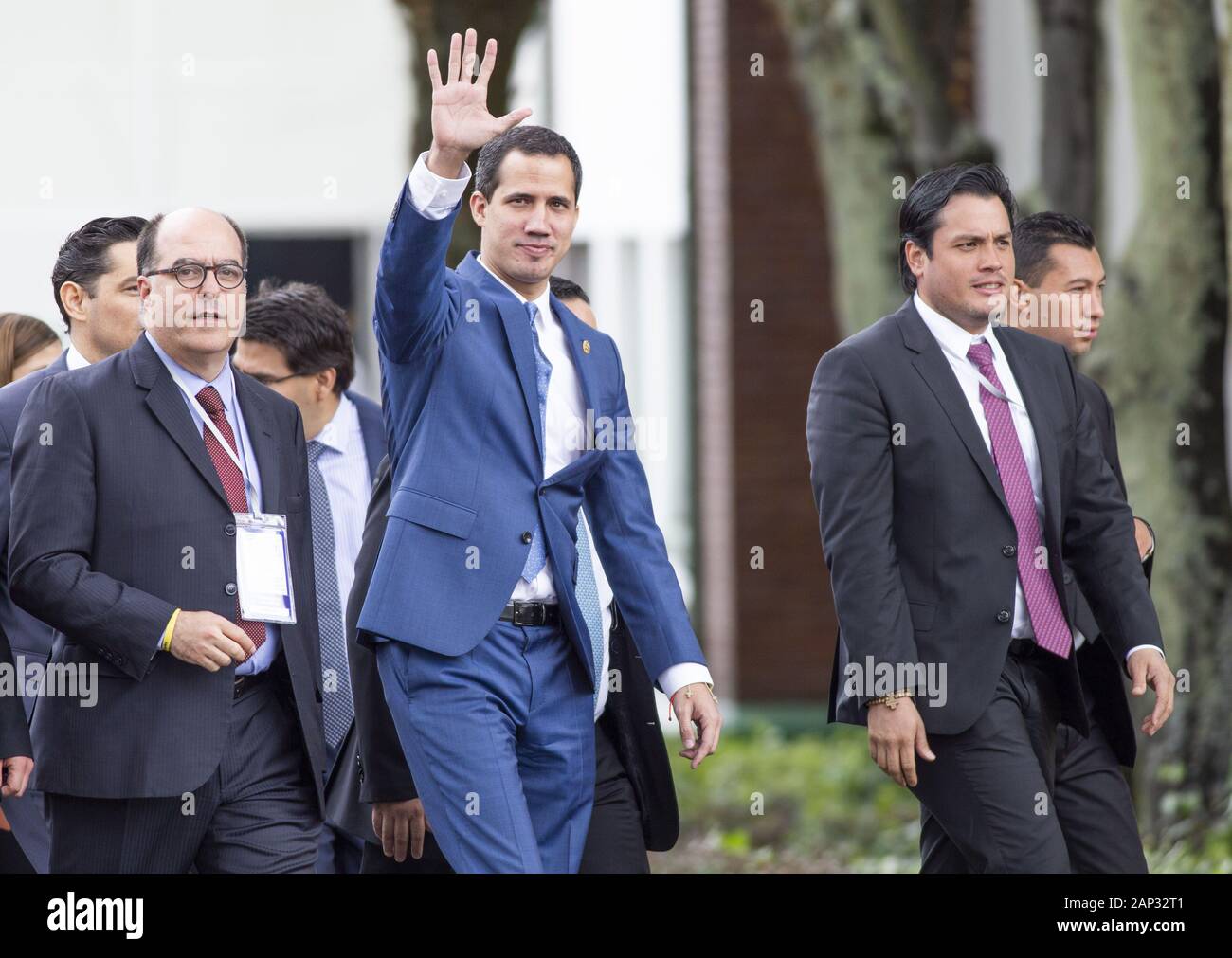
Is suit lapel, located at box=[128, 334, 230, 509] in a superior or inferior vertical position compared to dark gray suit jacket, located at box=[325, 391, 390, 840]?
superior

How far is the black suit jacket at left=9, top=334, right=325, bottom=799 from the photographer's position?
436 cm

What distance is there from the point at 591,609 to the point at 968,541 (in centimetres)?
95

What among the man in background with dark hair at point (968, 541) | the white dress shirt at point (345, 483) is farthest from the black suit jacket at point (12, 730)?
the man in background with dark hair at point (968, 541)

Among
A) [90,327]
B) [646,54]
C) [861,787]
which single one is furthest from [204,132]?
[90,327]

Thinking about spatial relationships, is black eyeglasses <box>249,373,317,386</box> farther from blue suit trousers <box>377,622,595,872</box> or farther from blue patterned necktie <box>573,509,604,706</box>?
blue suit trousers <box>377,622,595,872</box>

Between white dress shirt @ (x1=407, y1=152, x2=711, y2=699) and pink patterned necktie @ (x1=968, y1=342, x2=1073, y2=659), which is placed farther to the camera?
pink patterned necktie @ (x1=968, y1=342, x2=1073, y2=659)

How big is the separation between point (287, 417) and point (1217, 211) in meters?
5.08

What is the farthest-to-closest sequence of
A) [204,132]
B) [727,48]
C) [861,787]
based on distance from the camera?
[204,132], [727,48], [861,787]

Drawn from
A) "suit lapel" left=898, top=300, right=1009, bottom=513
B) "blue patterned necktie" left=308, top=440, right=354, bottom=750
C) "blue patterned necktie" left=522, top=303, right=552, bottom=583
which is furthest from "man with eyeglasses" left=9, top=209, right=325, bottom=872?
"suit lapel" left=898, top=300, right=1009, bottom=513

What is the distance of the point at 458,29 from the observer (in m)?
8.86

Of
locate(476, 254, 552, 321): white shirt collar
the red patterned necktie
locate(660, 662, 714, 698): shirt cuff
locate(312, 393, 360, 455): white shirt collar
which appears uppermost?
locate(476, 254, 552, 321): white shirt collar

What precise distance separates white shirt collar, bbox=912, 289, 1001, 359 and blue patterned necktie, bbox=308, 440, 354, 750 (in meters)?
1.94
